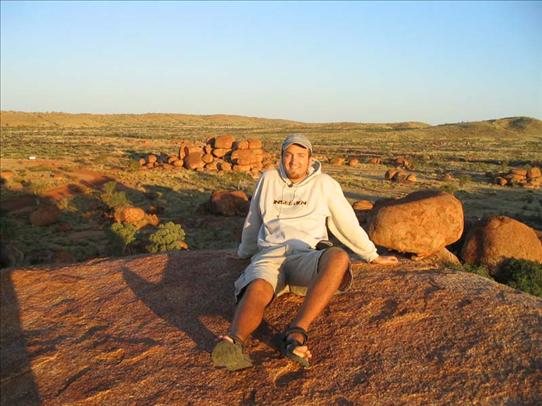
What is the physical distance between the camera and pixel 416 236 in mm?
6770

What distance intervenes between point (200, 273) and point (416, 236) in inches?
128

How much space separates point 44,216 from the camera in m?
15.0

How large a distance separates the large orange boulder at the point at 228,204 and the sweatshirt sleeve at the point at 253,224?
12302 mm

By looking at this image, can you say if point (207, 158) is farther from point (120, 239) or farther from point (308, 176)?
point (308, 176)

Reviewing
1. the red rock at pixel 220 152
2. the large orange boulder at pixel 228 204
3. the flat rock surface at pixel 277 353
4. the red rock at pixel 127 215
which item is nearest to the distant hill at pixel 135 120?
the red rock at pixel 220 152

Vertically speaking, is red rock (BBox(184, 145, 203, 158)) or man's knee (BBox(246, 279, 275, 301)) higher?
man's knee (BBox(246, 279, 275, 301))

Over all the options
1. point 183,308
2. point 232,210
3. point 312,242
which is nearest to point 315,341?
point 312,242

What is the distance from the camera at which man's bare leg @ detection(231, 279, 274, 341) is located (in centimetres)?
311

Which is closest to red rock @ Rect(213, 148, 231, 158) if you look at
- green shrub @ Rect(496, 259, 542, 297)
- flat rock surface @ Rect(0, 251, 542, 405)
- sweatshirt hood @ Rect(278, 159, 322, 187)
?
green shrub @ Rect(496, 259, 542, 297)

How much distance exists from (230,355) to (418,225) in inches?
173

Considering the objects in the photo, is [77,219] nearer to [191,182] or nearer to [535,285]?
[191,182]

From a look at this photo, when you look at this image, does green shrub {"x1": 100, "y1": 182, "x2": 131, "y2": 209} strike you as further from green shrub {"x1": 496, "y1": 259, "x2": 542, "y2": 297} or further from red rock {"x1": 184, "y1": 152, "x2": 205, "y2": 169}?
green shrub {"x1": 496, "y1": 259, "x2": 542, "y2": 297}

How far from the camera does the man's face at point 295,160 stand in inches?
152

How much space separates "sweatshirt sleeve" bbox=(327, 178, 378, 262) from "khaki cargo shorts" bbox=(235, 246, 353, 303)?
0.38 metres
